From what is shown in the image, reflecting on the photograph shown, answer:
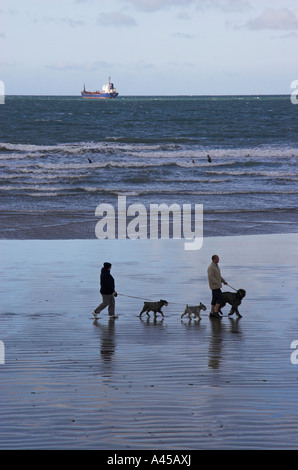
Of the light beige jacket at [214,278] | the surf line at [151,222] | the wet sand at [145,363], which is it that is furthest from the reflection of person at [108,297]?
the surf line at [151,222]

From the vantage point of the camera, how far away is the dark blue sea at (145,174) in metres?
28.2

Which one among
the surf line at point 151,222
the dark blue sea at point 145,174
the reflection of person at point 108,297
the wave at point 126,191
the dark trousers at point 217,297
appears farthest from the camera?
the wave at point 126,191

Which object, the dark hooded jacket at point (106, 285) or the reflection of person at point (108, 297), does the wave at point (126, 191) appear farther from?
the reflection of person at point (108, 297)

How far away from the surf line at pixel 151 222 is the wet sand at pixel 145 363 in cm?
520

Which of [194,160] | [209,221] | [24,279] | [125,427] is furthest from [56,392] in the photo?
[194,160]

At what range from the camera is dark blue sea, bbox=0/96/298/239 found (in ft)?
92.4

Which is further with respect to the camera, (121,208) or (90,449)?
(121,208)

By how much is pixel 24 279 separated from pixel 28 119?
72256 mm

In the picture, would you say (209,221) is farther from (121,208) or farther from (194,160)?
(194,160)

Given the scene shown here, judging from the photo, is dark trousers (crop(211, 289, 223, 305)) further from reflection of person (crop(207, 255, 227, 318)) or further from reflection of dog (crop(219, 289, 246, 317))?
reflection of dog (crop(219, 289, 246, 317))

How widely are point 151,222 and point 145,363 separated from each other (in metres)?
16.7

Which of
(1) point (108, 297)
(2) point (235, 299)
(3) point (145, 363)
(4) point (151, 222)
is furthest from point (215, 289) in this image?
(4) point (151, 222)

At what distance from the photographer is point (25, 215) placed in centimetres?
2923

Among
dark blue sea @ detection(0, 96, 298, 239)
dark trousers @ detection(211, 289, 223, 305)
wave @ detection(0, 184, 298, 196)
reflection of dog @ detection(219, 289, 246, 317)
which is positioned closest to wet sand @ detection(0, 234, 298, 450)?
reflection of dog @ detection(219, 289, 246, 317)
